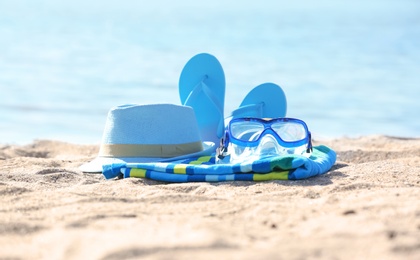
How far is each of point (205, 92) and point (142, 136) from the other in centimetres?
78

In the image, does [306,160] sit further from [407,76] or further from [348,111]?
[407,76]

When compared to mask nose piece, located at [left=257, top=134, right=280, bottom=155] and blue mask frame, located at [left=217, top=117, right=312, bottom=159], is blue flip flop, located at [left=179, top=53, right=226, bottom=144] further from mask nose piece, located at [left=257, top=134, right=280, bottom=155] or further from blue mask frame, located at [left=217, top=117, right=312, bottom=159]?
mask nose piece, located at [left=257, top=134, right=280, bottom=155]

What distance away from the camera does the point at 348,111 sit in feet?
25.9

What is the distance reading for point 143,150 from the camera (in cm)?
354

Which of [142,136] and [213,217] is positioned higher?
[142,136]

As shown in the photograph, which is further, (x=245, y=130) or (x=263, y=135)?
(x=245, y=130)

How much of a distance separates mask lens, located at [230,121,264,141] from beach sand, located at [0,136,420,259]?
43cm

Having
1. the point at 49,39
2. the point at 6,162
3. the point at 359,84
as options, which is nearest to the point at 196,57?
the point at 6,162

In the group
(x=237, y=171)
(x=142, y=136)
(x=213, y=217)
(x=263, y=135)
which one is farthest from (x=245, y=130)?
(x=213, y=217)

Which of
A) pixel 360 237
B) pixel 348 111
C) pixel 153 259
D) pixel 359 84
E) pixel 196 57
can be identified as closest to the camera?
pixel 153 259

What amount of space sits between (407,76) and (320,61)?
2.16 meters

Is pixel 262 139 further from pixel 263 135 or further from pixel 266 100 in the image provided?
pixel 266 100

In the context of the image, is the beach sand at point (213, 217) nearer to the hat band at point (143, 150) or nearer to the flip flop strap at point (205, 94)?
the hat band at point (143, 150)

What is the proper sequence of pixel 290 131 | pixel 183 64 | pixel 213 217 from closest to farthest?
pixel 213 217 < pixel 290 131 < pixel 183 64
